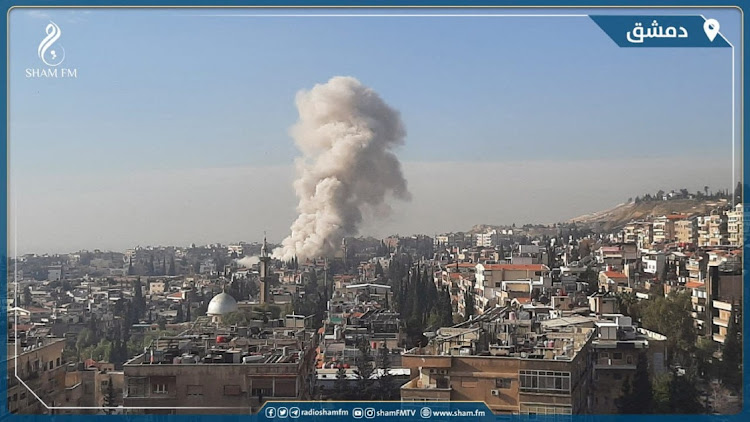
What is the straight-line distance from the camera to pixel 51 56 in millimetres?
3186

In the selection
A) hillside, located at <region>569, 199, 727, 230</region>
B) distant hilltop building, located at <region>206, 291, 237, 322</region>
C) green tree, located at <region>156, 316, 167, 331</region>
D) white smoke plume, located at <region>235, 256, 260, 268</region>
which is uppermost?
hillside, located at <region>569, 199, 727, 230</region>

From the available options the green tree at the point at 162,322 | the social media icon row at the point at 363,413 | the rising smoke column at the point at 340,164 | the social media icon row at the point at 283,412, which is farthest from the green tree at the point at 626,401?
the green tree at the point at 162,322

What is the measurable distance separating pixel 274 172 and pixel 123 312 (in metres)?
0.72

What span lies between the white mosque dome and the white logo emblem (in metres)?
0.98

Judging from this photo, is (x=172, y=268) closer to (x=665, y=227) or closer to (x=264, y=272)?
→ (x=264, y=272)

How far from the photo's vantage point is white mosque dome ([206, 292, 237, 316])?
10.5ft

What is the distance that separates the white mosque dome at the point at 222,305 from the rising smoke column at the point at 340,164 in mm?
245

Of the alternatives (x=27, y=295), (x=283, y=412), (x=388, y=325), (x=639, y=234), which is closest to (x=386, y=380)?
(x=388, y=325)

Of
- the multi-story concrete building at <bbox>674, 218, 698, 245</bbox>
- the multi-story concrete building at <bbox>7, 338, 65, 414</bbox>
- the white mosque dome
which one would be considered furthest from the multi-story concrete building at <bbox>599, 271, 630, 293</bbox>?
the multi-story concrete building at <bbox>7, 338, 65, 414</bbox>

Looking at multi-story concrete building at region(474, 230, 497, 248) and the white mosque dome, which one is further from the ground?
multi-story concrete building at region(474, 230, 497, 248)

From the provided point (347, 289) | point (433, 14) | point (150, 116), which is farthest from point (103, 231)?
point (433, 14)

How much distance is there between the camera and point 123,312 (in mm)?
3199

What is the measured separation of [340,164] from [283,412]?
884 millimetres

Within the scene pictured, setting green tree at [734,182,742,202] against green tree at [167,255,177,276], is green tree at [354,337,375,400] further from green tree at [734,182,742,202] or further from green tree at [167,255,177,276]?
green tree at [734,182,742,202]
